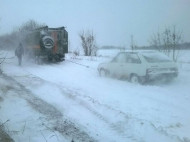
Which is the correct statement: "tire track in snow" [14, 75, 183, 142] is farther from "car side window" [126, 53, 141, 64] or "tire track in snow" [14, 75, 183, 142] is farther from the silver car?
"car side window" [126, 53, 141, 64]

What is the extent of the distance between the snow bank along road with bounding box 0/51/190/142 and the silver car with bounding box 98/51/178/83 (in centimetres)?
50

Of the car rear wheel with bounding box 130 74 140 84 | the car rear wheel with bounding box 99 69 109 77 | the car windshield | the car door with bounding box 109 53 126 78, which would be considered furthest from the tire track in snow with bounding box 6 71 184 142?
the car rear wheel with bounding box 99 69 109 77

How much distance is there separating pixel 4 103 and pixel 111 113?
389 centimetres

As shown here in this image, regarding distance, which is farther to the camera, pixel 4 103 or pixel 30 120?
pixel 4 103

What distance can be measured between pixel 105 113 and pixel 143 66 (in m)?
4.82

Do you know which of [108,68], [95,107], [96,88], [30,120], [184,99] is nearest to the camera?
[30,120]

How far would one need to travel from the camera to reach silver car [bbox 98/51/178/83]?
12289mm

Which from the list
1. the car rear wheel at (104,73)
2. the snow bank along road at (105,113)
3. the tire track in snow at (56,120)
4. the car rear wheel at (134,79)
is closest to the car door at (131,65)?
the car rear wheel at (134,79)

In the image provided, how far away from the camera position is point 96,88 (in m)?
12.0

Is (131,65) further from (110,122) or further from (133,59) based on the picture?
(110,122)

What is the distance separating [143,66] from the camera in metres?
12.4

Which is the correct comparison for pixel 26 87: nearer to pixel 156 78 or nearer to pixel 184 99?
pixel 156 78

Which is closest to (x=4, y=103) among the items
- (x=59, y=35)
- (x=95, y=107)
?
(x=95, y=107)

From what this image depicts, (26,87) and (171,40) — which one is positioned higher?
(171,40)
